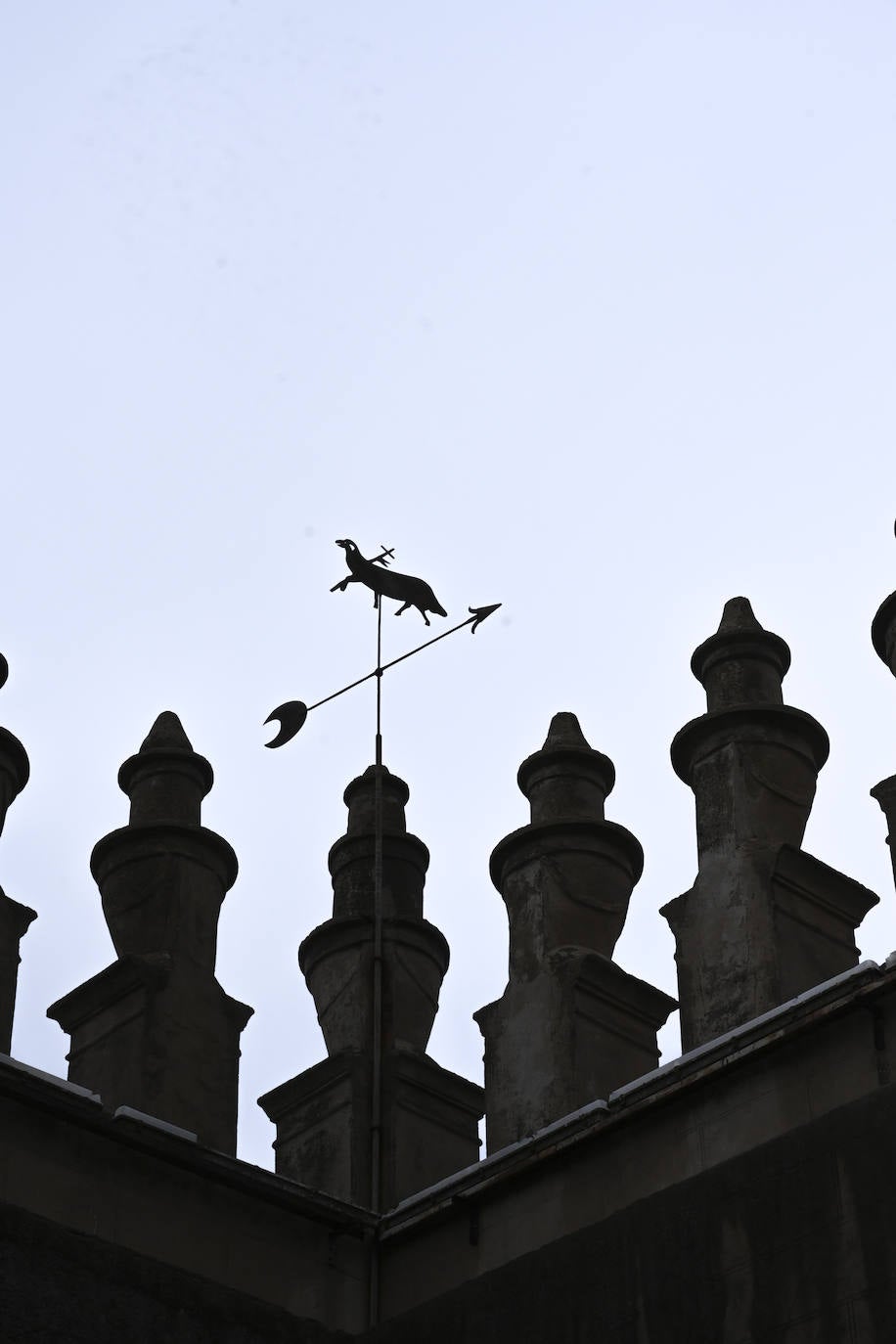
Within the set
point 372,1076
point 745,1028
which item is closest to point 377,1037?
point 372,1076

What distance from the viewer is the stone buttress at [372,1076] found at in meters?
22.2

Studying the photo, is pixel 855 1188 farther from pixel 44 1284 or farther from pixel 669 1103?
pixel 44 1284

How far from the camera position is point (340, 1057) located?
22.7 m

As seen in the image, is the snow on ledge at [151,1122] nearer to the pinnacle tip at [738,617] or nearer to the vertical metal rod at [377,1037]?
the vertical metal rod at [377,1037]

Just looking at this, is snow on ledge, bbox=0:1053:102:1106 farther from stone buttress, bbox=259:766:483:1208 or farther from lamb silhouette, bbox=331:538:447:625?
lamb silhouette, bbox=331:538:447:625

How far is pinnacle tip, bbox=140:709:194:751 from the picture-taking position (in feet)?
80.5

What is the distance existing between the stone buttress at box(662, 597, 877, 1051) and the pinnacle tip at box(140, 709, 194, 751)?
4.34m

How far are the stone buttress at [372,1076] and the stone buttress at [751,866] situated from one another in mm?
2599

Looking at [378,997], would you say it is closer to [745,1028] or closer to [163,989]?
[163,989]

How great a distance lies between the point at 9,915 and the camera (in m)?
22.3

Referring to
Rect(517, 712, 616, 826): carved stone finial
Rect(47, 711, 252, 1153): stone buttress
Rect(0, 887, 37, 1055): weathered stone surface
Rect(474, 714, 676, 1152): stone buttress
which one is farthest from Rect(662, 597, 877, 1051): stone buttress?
Rect(0, 887, 37, 1055): weathered stone surface

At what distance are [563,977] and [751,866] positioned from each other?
161 cm

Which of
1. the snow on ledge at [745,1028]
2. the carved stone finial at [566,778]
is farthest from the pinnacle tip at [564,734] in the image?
the snow on ledge at [745,1028]

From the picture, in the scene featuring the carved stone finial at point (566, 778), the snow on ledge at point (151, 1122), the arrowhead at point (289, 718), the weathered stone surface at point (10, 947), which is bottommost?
the snow on ledge at point (151, 1122)
